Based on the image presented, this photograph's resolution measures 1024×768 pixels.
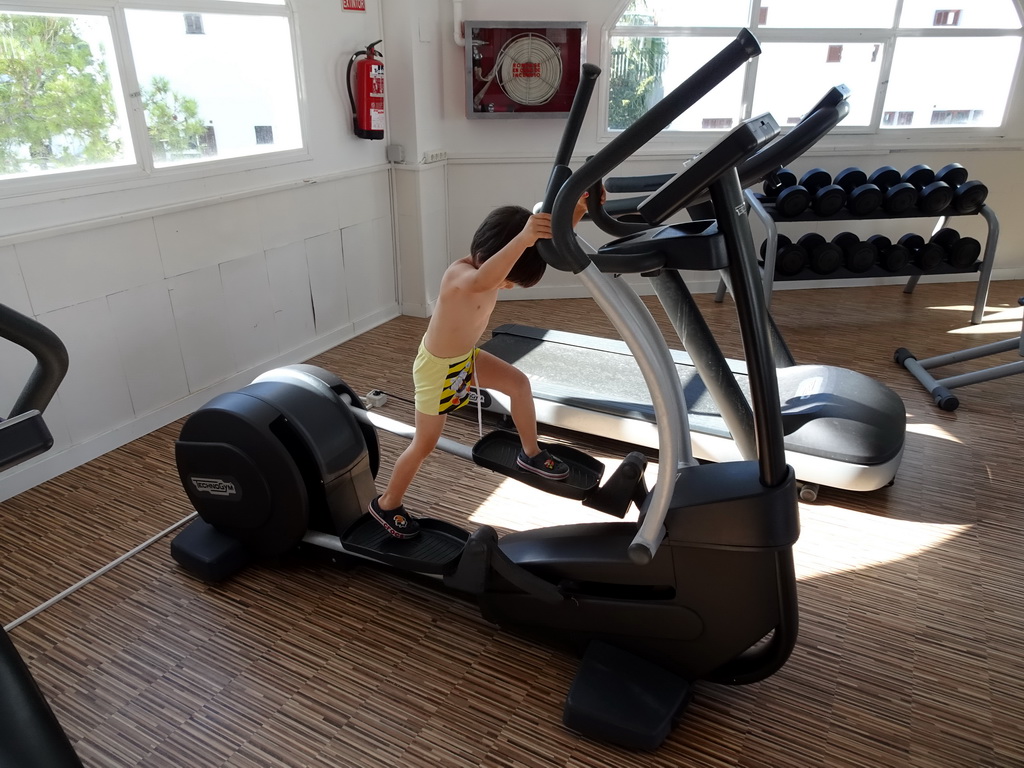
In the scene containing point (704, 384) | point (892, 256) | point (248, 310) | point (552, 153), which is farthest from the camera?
point (552, 153)

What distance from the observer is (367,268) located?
392 centimetres

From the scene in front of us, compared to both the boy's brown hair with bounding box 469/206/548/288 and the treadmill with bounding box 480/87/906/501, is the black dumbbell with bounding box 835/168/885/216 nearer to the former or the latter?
the treadmill with bounding box 480/87/906/501

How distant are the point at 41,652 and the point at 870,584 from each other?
2192 mm

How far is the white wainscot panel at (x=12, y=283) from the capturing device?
2293 mm

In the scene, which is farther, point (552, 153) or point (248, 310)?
point (552, 153)

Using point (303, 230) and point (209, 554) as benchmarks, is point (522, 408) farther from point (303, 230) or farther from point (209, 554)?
point (303, 230)

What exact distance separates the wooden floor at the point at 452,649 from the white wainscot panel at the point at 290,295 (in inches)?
38.3

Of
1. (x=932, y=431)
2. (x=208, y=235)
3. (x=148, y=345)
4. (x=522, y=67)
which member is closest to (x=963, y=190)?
(x=932, y=431)

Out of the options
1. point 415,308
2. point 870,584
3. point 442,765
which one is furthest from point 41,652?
point 415,308

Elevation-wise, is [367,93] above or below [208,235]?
above

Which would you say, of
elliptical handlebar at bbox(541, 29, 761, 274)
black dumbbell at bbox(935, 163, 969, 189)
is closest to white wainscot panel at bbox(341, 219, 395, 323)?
elliptical handlebar at bbox(541, 29, 761, 274)

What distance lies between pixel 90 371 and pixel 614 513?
1.99m

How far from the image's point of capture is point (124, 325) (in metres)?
2.68

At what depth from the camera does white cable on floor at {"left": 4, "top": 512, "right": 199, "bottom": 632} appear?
1.88 metres
